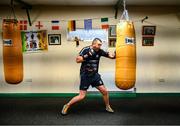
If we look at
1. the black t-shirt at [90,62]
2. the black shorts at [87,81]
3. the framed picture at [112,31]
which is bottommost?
the black shorts at [87,81]

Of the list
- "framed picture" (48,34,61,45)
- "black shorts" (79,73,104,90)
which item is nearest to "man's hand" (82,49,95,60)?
"black shorts" (79,73,104,90)

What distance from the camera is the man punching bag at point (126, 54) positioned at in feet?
Result: 9.76

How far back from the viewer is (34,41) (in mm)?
5891

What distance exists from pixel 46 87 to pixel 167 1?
11.2 feet

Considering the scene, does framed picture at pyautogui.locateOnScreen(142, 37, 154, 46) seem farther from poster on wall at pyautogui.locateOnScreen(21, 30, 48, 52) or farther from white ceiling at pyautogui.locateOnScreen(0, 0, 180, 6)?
poster on wall at pyautogui.locateOnScreen(21, 30, 48, 52)

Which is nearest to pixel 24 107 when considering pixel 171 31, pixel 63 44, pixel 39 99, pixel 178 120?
pixel 39 99

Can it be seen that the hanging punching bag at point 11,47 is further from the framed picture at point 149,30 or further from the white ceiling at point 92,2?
the framed picture at point 149,30

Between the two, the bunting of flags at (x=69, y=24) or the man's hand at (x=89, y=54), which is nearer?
the man's hand at (x=89, y=54)

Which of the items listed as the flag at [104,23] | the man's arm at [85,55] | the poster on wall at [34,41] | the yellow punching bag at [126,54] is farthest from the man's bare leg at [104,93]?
the poster on wall at [34,41]

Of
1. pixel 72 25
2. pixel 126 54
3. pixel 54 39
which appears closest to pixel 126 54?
pixel 126 54

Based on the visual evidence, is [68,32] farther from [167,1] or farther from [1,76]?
[167,1]

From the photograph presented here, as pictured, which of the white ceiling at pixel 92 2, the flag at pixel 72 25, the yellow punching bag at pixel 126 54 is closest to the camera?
the yellow punching bag at pixel 126 54

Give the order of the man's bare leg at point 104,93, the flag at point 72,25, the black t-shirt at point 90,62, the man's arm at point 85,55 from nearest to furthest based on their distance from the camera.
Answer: the man's arm at point 85,55 → the black t-shirt at point 90,62 → the man's bare leg at point 104,93 → the flag at point 72,25

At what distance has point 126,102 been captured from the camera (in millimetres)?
5387
